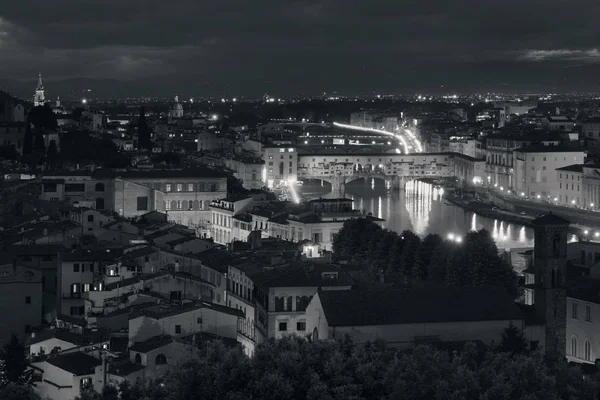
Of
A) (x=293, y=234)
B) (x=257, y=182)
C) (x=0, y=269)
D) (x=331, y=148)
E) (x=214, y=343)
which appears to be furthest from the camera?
(x=331, y=148)

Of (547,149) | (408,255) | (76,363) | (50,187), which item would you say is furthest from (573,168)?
(76,363)

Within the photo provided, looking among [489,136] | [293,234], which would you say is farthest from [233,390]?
[489,136]

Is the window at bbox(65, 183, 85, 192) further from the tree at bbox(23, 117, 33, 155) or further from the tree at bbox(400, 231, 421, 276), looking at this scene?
the tree at bbox(400, 231, 421, 276)

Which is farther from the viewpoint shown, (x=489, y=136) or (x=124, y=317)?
(x=489, y=136)

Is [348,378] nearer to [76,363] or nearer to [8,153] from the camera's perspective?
[76,363]

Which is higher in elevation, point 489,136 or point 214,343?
point 489,136

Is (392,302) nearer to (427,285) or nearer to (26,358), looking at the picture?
(427,285)
